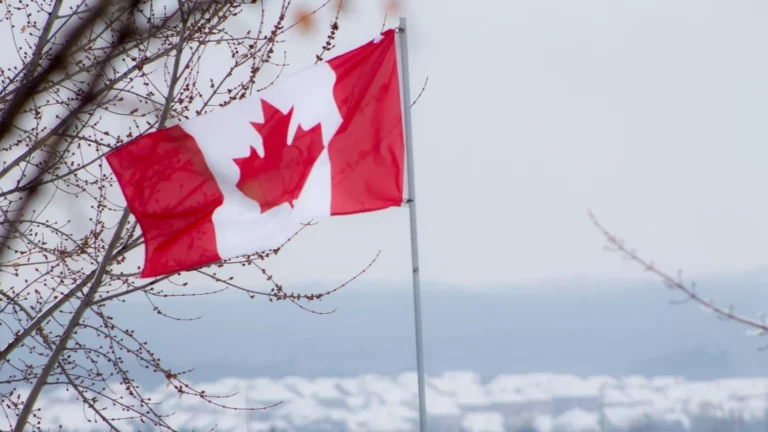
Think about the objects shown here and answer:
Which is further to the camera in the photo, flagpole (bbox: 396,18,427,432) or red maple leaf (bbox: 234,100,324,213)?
red maple leaf (bbox: 234,100,324,213)

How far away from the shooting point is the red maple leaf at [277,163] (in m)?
6.22

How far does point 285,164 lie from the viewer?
6262 mm

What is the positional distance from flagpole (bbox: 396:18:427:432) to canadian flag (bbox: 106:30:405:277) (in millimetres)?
63

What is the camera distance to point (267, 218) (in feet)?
20.4

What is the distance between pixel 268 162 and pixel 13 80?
100 inches

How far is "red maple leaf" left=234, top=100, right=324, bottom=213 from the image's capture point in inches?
245

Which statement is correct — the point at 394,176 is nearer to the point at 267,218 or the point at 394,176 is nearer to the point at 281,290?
the point at 267,218

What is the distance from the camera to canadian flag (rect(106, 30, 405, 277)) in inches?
238

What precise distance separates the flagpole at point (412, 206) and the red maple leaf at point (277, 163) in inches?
21.4

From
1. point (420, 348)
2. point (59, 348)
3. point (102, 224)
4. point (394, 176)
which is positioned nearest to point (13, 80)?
point (102, 224)

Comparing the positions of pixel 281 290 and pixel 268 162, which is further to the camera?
pixel 281 290

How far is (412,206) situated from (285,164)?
2.67ft

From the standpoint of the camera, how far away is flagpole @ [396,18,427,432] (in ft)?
19.4

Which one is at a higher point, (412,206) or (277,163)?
(277,163)
